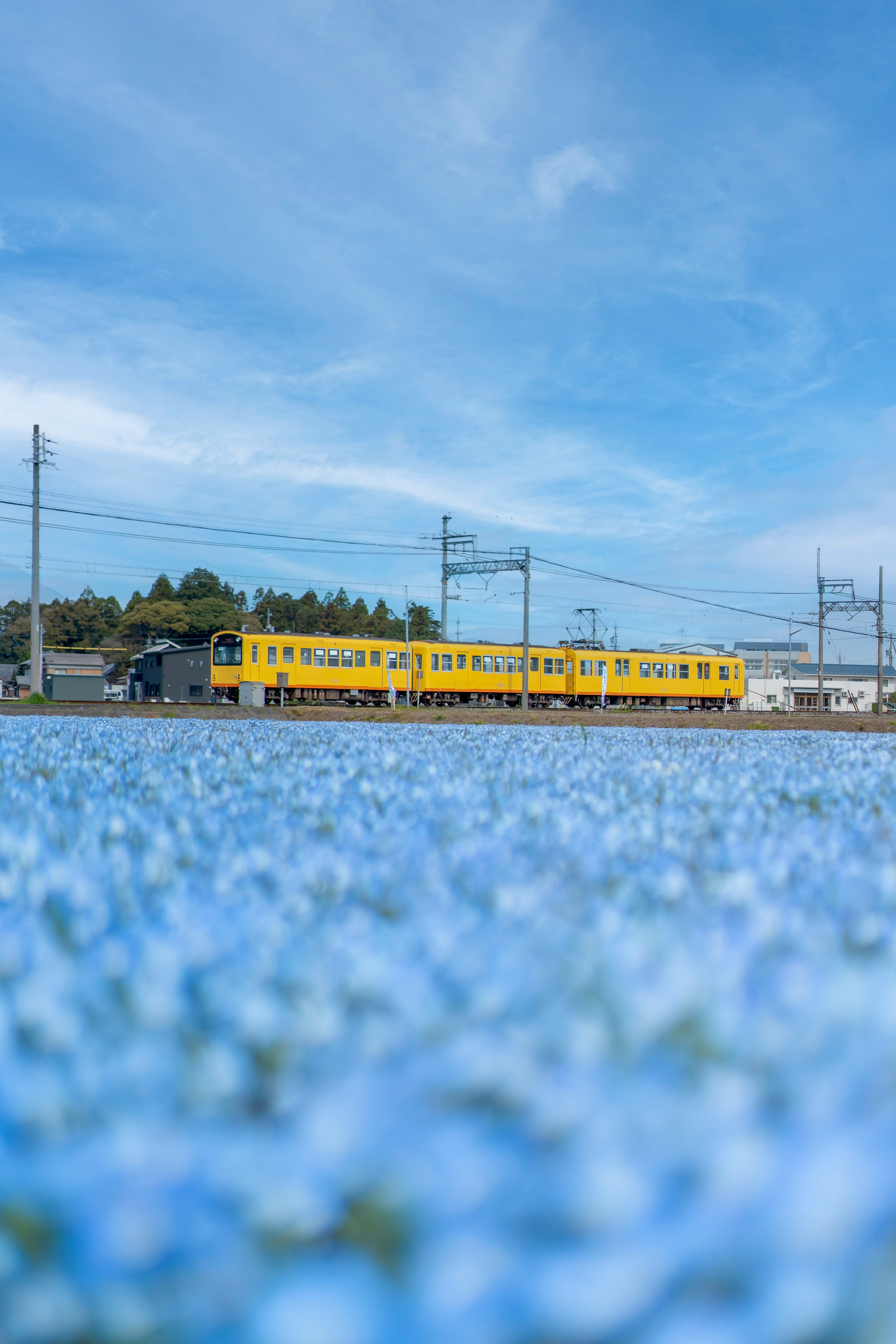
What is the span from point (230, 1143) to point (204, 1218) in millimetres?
49

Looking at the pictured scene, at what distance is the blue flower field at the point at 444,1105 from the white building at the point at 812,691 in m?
66.9

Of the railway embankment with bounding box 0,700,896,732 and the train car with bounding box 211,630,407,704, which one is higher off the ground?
the train car with bounding box 211,630,407,704

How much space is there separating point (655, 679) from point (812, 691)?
57.2m

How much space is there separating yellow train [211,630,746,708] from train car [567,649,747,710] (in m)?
0.04

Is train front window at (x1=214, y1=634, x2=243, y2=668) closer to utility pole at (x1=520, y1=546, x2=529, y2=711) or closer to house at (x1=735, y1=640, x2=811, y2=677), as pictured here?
utility pole at (x1=520, y1=546, x2=529, y2=711)

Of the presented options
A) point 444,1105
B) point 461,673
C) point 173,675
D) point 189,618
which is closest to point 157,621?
point 189,618

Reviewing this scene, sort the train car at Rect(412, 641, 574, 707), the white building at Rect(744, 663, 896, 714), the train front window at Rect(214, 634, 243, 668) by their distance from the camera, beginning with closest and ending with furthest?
the train front window at Rect(214, 634, 243, 668) → the train car at Rect(412, 641, 574, 707) → the white building at Rect(744, 663, 896, 714)

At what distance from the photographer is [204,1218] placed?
486 millimetres

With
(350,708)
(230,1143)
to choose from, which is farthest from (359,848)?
(350,708)

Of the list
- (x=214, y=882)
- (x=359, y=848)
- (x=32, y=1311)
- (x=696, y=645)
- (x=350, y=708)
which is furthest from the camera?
(x=696, y=645)

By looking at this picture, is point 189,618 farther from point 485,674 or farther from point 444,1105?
point 444,1105

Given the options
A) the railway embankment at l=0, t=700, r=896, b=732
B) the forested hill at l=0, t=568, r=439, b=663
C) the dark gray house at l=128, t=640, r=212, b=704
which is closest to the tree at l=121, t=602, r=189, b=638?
the forested hill at l=0, t=568, r=439, b=663

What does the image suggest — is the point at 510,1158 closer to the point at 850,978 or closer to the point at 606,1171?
the point at 606,1171

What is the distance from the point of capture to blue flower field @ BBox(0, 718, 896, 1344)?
46 centimetres
